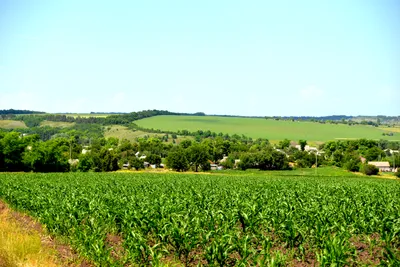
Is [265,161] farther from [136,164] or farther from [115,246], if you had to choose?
[115,246]

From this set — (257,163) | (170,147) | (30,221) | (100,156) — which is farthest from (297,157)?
(30,221)

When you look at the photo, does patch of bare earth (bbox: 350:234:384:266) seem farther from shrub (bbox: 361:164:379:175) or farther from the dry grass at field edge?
shrub (bbox: 361:164:379:175)

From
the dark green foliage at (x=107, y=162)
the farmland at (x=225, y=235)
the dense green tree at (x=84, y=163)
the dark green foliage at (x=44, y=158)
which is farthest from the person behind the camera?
the dark green foliage at (x=107, y=162)

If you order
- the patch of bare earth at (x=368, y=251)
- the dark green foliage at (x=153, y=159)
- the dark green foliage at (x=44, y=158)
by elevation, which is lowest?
the dark green foliage at (x=153, y=159)

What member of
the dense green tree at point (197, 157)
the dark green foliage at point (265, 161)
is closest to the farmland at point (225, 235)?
the dense green tree at point (197, 157)

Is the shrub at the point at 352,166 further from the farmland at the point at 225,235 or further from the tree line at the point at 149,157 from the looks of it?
the farmland at the point at 225,235

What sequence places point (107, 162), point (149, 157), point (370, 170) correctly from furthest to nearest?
point (149, 157), point (107, 162), point (370, 170)

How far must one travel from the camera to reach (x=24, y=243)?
1405 cm

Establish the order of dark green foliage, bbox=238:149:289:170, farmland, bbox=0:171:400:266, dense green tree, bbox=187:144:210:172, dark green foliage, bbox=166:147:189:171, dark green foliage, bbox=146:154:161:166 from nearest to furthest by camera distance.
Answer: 1. farmland, bbox=0:171:400:266
2. dark green foliage, bbox=166:147:189:171
3. dense green tree, bbox=187:144:210:172
4. dark green foliage, bbox=238:149:289:170
5. dark green foliage, bbox=146:154:161:166

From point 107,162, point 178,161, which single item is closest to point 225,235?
point 107,162

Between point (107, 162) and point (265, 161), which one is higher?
point (107, 162)

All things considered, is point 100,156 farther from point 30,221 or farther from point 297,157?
point 30,221

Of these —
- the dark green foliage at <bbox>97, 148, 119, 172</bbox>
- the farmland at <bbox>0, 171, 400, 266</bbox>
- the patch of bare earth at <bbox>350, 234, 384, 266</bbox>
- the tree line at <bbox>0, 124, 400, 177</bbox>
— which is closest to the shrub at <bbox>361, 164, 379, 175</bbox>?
the tree line at <bbox>0, 124, 400, 177</bbox>

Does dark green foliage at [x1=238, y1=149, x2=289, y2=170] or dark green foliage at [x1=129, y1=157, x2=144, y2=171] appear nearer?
dark green foliage at [x1=129, y1=157, x2=144, y2=171]
